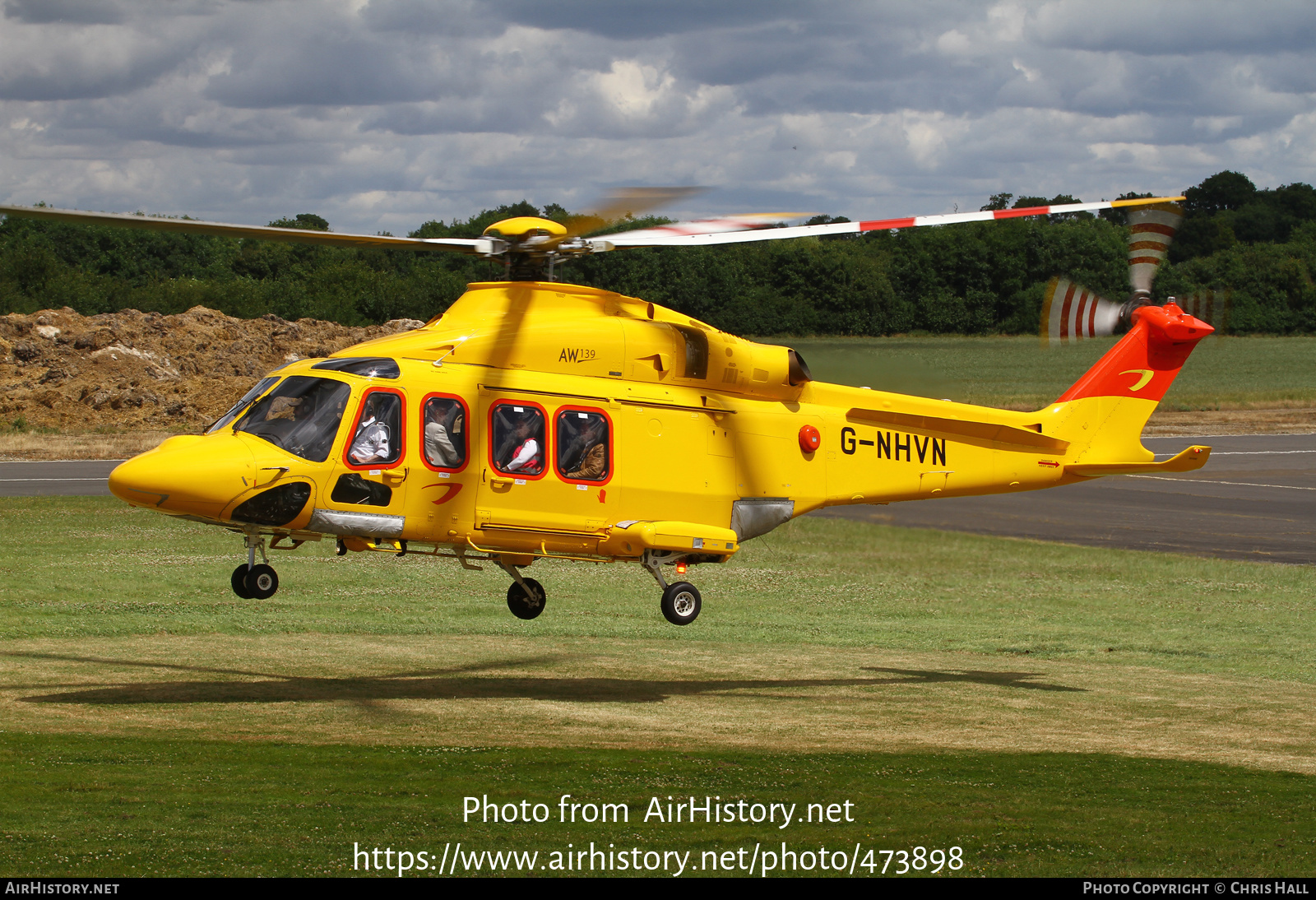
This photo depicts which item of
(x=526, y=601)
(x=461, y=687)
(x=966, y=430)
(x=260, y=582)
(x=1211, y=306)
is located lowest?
(x=461, y=687)

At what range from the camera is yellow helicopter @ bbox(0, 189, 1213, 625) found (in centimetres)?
1277

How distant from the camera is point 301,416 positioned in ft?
42.5

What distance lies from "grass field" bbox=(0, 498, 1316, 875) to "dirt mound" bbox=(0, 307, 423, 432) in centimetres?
2172

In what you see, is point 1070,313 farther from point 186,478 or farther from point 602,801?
point 186,478

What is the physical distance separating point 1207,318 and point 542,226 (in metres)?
9.25

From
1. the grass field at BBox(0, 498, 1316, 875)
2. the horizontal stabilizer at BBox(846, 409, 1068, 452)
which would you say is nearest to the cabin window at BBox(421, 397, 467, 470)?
the grass field at BBox(0, 498, 1316, 875)

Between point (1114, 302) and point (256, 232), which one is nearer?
point (256, 232)

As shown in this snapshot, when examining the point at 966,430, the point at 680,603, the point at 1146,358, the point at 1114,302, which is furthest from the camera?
the point at 1146,358

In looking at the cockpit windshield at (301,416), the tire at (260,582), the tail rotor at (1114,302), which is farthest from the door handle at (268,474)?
the tail rotor at (1114,302)

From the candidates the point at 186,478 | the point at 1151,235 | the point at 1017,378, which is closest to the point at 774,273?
Result: the point at 1151,235

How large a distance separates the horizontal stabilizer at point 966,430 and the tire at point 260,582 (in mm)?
7011

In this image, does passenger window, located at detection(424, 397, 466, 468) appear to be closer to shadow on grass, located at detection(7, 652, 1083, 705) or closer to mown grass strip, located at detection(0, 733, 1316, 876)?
shadow on grass, located at detection(7, 652, 1083, 705)

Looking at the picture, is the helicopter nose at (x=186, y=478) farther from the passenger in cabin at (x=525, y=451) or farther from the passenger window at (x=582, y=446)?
the passenger window at (x=582, y=446)

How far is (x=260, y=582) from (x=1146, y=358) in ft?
39.3
